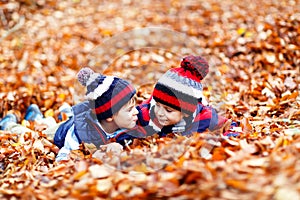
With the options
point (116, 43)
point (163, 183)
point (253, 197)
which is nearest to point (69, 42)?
point (116, 43)

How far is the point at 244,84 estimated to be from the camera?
15.5ft

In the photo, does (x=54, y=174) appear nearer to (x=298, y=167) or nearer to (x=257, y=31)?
(x=298, y=167)

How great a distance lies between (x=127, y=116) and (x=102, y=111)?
18cm

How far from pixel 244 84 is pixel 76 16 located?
2940mm

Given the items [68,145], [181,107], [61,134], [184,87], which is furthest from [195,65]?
[61,134]

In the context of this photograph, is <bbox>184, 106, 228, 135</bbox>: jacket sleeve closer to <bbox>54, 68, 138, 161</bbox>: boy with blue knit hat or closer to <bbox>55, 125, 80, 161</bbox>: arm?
<bbox>54, 68, 138, 161</bbox>: boy with blue knit hat

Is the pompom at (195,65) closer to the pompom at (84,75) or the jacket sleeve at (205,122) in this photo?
the jacket sleeve at (205,122)

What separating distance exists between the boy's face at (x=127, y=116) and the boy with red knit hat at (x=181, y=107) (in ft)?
0.25

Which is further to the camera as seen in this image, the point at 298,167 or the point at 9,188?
the point at 9,188

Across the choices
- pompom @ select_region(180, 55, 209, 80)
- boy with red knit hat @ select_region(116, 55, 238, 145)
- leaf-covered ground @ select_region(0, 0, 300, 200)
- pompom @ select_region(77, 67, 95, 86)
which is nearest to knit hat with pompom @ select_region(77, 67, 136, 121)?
pompom @ select_region(77, 67, 95, 86)

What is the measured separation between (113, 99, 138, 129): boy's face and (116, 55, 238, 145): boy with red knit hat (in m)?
0.08

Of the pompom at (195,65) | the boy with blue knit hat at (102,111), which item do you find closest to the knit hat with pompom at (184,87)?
the pompom at (195,65)

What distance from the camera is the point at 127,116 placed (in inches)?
117

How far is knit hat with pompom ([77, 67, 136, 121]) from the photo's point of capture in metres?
2.96
